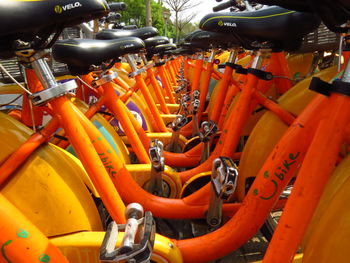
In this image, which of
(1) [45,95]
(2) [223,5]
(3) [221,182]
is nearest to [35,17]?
(1) [45,95]

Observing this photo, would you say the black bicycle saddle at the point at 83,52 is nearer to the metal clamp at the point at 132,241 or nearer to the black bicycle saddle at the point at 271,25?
the black bicycle saddle at the point at 271,25

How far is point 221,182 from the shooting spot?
1128 millimetres

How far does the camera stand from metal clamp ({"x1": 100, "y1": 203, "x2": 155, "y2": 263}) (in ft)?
2.53

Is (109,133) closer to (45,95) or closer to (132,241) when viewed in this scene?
(45,95)

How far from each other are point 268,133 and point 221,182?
44cm

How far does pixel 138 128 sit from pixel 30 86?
72 centimetres

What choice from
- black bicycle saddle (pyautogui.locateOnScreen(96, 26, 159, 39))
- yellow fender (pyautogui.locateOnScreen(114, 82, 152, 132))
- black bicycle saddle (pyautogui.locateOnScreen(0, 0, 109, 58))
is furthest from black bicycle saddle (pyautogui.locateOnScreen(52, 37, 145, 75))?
yellow fender (pyautogui.locateOnScreen(114, 82, 152, 132))

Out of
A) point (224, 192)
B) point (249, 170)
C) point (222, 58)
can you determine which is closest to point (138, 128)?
point (249, 170)

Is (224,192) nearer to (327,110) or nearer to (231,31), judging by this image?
(327,110)

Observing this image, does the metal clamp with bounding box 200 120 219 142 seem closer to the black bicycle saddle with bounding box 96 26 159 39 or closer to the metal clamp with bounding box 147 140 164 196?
the metal clamp with bounding box 147 140 164 196

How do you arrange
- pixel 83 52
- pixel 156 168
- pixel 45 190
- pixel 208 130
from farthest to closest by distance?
pixel 208 130, pixel 156 168, pixel 83 52, pixel 45 190

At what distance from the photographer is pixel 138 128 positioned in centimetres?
211

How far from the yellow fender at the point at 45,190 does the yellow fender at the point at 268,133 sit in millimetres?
754

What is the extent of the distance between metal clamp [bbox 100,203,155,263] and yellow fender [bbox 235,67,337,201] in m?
0.71
